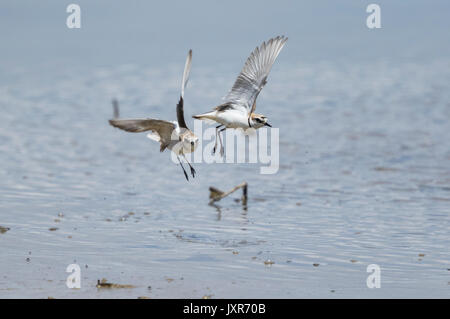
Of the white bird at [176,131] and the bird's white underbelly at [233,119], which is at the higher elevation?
the bird's white underbelly at [233,119]

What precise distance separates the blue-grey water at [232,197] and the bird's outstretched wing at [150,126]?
5.53 feet

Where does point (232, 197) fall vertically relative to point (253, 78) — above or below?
below

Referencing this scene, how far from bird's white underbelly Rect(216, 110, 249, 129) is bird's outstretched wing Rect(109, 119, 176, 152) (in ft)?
2.61

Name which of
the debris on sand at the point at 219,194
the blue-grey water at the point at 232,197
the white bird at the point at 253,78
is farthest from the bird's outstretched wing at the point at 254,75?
the debris on sand at the point at 219,194

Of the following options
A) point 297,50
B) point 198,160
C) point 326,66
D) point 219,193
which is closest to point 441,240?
point 219,193

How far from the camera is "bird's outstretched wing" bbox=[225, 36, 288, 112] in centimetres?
1088

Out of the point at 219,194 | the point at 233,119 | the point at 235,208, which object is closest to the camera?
the point at 233,119

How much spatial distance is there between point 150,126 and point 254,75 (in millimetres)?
1904

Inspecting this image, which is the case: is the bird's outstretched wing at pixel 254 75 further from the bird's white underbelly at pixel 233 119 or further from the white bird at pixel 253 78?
the bird's white underbelly at pixel 233 119

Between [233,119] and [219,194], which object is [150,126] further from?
[219,194]

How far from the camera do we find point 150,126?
9766 mm

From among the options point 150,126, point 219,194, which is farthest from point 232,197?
point 150,126

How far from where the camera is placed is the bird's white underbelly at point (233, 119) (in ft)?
34.2
